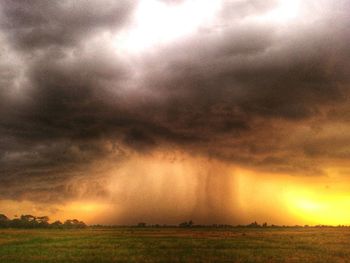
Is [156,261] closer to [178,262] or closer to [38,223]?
[178,262]

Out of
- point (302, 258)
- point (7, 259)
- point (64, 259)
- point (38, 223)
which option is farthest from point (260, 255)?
point (38, 223)

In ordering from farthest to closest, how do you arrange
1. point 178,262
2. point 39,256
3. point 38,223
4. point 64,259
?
1. point 38,223
2. point 39,256
3. point 64,259
4. point 178,262

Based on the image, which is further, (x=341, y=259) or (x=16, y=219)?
(x=16, y=219)

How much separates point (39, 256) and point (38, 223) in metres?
139

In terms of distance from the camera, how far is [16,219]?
169 m

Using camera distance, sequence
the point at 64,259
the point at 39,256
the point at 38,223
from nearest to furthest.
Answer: the point at 64,259
the point at 39,256
the point at 38,223

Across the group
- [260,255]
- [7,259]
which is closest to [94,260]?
[7,259]

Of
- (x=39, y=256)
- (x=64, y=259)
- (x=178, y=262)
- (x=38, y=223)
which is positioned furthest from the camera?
(x=38, y=223)

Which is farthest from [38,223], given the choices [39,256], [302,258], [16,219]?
[302,258]

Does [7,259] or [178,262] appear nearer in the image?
[178,262]

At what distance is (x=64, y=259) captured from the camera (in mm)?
36656

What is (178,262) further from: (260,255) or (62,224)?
(62,224)

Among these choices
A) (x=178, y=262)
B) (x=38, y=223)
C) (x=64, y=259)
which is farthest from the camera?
(x=38, y=223)

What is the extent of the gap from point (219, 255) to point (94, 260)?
12.2 metres
